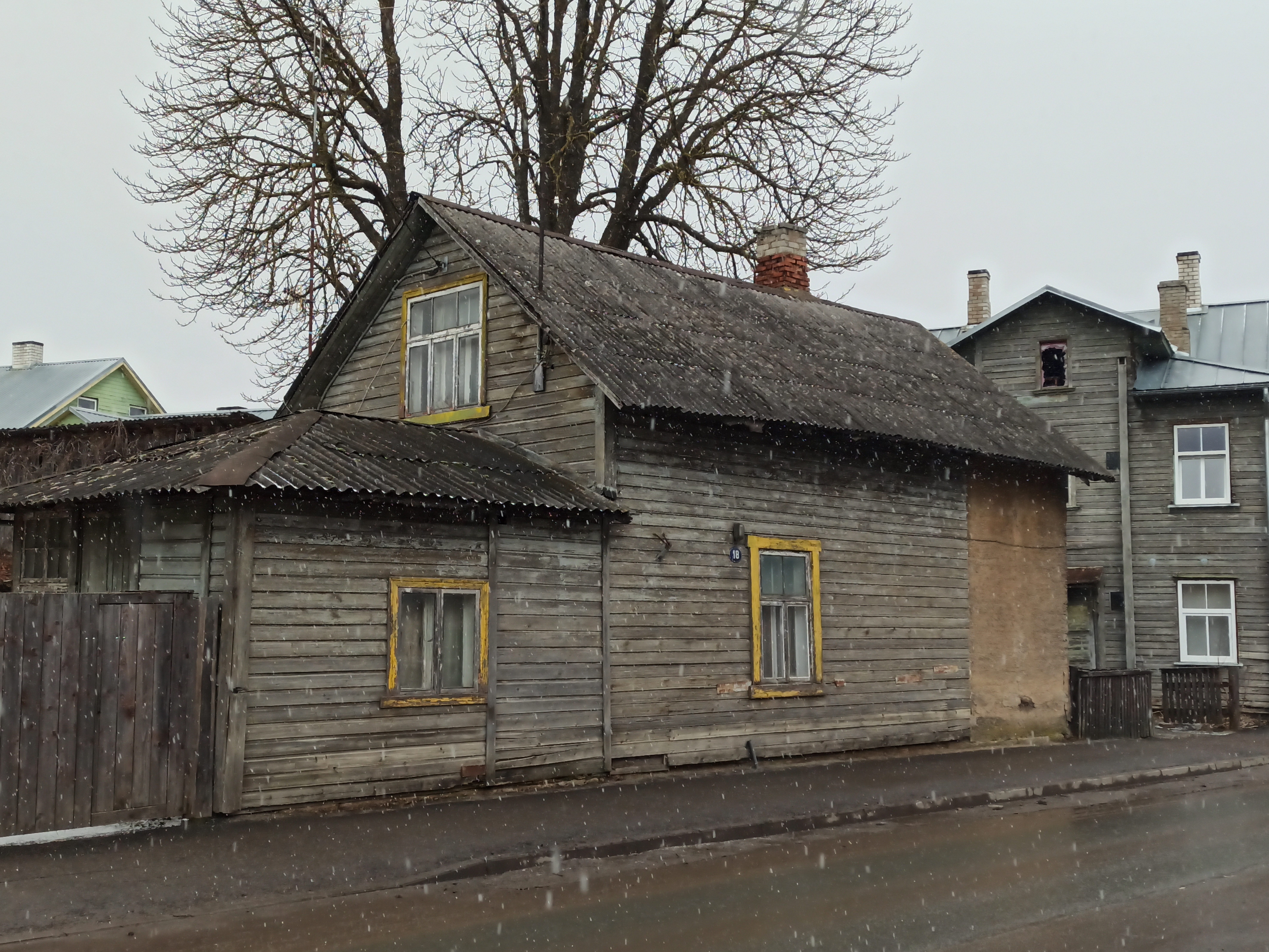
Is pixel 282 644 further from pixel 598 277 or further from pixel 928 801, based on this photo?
pixel 598 277

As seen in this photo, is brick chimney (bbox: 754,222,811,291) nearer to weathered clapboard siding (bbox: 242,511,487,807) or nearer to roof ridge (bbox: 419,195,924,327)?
roof ridge (bbox: 419,195,924,327)

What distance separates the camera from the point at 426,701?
12.4 meters

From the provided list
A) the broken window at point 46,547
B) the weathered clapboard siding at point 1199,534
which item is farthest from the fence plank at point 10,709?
the weathered clapboard siding at point 1199,534

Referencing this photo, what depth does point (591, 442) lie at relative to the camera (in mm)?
14102

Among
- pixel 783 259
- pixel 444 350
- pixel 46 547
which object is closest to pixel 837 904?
pixel 46 547

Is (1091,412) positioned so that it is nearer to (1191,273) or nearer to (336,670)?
(1191,273)

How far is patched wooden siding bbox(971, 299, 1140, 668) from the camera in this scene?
2667 centimetres

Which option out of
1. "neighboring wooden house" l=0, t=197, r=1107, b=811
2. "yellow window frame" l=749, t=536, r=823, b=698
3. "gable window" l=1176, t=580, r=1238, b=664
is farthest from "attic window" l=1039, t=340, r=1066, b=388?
"yellow window frame" l=749, t=536, r=823, b=698

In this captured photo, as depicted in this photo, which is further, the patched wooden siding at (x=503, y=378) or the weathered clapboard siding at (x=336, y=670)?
the patched wooden siding at (x=503, y=378)

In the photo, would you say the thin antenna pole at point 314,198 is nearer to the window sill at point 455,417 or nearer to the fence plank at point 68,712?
the window sill at point 455,417

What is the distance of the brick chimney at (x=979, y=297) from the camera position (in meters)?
30.5

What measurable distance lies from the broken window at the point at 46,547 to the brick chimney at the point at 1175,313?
22325mm

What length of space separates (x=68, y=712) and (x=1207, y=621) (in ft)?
72.2

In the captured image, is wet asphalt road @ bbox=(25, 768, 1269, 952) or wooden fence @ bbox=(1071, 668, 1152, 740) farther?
wooden fence @ bbox=(1071, 668, 1152, 740)
